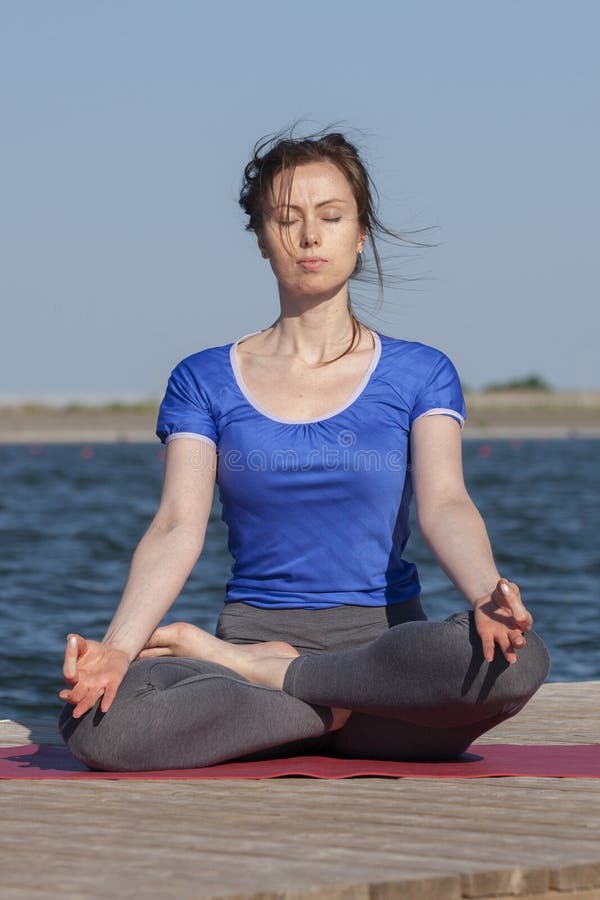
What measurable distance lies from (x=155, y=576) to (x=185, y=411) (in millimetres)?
555

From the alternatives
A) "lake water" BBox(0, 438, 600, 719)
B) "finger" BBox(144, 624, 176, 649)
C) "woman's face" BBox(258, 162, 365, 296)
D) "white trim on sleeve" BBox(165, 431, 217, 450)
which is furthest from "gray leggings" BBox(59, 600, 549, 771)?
"lake water" BBox(0, 438, 600, 719)

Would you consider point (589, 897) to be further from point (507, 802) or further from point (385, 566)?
point (385, 566)

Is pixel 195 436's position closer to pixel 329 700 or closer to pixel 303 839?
pixel 329 700

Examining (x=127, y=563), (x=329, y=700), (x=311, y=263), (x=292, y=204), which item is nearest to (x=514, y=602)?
(x=329, y=700)

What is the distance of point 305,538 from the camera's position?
15.1 feet

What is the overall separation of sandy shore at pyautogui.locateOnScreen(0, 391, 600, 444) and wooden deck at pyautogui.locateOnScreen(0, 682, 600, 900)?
82.1 m

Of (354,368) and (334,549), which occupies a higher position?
(354,368)

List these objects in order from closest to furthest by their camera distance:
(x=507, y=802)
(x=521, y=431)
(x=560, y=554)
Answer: (x=507, y=802) < (x=560, y=554) < (x=521, y=431)

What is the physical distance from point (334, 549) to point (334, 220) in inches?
37.4

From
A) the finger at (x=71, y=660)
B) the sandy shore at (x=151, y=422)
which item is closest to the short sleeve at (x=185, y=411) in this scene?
the finger at (x=71, y=660)

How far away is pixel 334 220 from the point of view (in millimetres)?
4688

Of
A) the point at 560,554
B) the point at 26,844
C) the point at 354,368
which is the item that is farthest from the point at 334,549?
the point at 560,554

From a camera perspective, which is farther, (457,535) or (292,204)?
(292,204)

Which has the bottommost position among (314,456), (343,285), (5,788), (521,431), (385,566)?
(521,431)
